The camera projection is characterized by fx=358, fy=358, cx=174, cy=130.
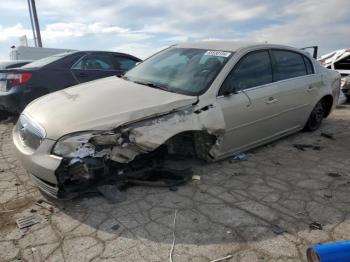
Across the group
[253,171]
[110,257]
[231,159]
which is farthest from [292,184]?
[110,257]

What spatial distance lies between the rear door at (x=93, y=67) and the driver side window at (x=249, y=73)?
12.2 ft

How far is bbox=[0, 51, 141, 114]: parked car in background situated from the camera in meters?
6.33

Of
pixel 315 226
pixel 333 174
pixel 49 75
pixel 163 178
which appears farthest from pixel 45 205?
pixel 49 75

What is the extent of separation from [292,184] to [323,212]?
0.68 meters

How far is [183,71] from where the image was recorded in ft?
14.7

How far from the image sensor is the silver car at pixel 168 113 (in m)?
3.38

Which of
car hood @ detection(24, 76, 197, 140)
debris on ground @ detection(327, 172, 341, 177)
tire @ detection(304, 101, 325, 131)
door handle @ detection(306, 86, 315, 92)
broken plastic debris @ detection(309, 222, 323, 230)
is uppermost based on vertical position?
car hood @ detection(24, 76, 197, 140)

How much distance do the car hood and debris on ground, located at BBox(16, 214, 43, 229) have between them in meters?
0.76

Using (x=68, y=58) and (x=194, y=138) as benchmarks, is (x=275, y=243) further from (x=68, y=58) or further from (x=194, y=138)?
(x=68, y=58)

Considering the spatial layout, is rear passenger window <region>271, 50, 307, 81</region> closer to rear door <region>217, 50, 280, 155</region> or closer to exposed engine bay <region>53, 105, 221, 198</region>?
rear door <region>217, 50, 280, 155</region>

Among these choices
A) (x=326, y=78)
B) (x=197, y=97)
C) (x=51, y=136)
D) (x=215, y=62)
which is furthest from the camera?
(x=326, y=78)

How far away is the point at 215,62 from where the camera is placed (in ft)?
14.7

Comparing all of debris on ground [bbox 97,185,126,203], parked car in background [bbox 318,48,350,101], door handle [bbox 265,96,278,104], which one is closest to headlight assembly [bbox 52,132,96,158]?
debris on ground [bbox 97,185,126,203]

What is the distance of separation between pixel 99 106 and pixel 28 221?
127 cm
